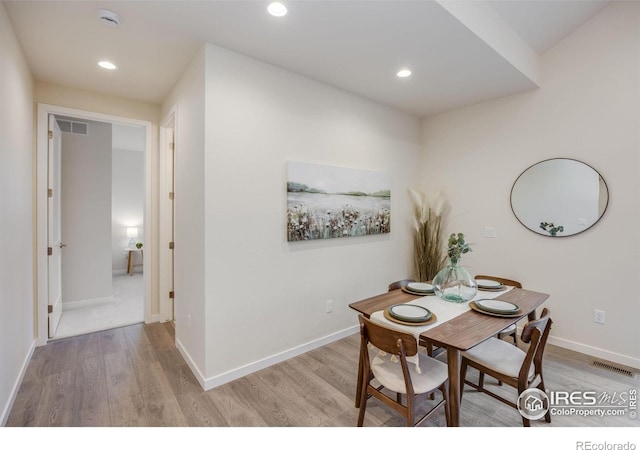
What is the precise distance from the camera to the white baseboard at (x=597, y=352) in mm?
2729

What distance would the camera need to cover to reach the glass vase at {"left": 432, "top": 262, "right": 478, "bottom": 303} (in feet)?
7.45

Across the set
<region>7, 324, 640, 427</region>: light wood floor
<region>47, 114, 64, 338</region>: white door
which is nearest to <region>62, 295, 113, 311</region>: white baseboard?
<region>47, 114, 64, 338</region>: white door

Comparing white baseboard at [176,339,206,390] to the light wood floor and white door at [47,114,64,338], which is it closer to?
the light wood floor

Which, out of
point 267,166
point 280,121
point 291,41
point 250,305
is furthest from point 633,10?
point 250,305

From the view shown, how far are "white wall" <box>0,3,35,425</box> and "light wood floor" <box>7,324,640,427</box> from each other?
9.7 inches

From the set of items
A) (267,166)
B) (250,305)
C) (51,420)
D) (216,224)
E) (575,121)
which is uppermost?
(575,121)

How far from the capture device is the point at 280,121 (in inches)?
108

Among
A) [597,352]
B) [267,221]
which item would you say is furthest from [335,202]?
[597,352]

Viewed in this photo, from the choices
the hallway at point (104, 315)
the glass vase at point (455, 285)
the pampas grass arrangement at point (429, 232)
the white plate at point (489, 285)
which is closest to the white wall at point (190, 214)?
the hallway at point (104, 315)

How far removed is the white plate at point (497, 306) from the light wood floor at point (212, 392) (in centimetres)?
71

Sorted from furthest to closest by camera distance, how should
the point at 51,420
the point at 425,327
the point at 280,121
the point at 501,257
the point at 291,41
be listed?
the point at 501,257 → the point at 280,121 → the point at 291,41 → the point at 51,420 → the point at 425,327

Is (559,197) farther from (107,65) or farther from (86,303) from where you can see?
(86,303)

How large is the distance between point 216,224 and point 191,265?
52 centimetres

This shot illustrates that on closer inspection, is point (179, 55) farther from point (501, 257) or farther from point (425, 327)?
point (501, 257)
